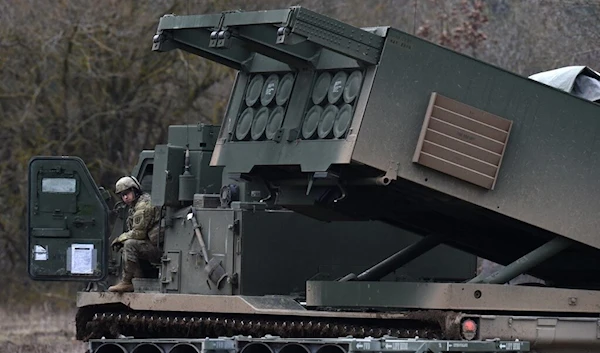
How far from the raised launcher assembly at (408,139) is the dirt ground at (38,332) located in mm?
5673

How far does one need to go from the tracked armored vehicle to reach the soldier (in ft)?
0.40

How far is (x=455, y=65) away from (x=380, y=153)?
2.69ft

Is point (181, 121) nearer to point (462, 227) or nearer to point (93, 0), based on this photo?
point (93, 0)

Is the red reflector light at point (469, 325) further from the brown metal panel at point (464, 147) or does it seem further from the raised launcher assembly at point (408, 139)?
the brown metal panel at point (464, 147)

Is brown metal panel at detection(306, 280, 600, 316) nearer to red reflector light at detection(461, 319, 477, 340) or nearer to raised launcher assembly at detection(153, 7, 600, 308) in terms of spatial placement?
raised launcher assembly at detection(153, 7, 600, 308)

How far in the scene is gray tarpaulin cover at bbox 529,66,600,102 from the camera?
12.8 metres

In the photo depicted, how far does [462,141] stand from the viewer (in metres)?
11.7

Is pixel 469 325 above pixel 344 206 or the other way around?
the other way around

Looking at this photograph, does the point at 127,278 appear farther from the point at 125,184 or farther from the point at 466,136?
the point at 466,136

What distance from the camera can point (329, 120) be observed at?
11742 millimetres

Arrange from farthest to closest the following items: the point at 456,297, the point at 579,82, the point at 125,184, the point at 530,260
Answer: the point at 125,184 < the point at 579,82 < the point at 530,260 < the point at 456,297

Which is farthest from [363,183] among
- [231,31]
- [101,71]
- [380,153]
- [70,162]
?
[101,71]

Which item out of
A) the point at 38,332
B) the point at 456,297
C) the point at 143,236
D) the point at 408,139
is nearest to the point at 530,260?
the point at 456,297

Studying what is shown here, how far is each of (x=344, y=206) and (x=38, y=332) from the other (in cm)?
1027
